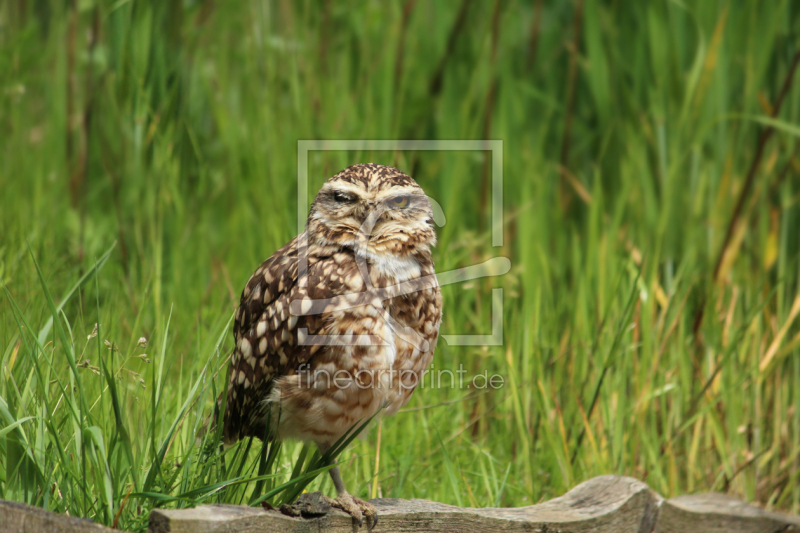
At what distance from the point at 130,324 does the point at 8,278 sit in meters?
0.46

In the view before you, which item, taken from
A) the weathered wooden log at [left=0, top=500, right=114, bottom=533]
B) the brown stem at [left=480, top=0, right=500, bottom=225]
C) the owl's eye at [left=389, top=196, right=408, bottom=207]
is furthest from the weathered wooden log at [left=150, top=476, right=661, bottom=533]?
the brown stem at [left=480, top=0, right=500, bottom=225]

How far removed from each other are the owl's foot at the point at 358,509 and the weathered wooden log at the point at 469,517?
19 millimetres

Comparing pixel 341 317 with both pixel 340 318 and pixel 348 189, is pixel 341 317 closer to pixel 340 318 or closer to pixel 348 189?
pixel 340 318

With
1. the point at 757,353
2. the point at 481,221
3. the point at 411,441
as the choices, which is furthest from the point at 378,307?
the point at 481,221

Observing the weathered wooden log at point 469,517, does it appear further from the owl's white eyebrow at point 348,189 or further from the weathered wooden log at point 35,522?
the owl's white eyebrow at point 348,189

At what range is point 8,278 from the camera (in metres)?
2.86

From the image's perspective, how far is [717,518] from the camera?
245cm

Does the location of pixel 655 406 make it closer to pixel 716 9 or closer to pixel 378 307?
pixel 378 307

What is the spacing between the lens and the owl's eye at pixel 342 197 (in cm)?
264

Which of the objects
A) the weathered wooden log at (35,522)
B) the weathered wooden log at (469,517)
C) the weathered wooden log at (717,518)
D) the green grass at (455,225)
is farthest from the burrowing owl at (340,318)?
the weathered wooden log at (717,518)

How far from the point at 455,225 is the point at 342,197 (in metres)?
1.51

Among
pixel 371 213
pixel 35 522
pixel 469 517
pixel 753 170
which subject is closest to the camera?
pixel 35 522

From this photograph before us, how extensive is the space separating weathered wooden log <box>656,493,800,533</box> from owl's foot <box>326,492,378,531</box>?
944 mm

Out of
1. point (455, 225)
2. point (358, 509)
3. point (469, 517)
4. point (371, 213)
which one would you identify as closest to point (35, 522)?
point (358, 509)
